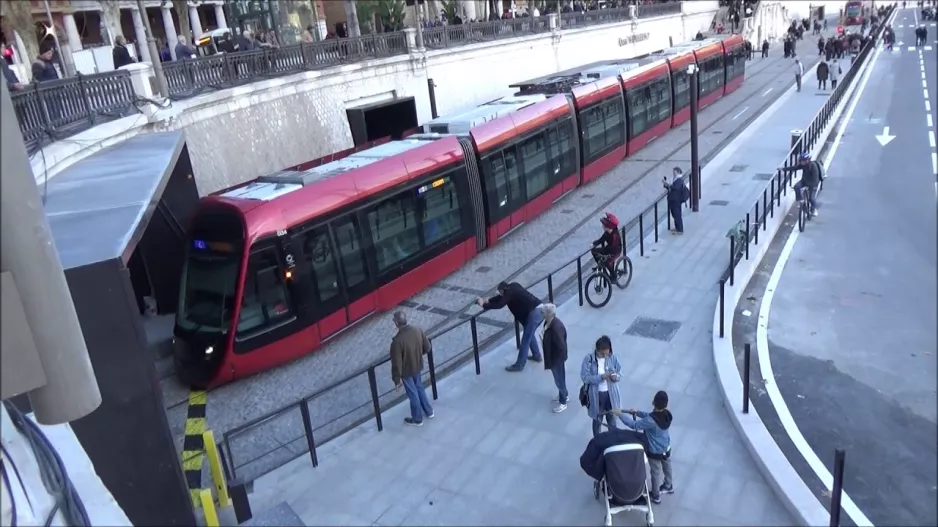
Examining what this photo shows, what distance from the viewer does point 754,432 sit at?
7.55 metres

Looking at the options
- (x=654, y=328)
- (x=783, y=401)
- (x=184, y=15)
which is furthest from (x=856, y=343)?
(x=184, y=15)

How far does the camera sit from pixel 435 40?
1044 inches

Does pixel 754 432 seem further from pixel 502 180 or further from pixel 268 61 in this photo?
pixel 268 61

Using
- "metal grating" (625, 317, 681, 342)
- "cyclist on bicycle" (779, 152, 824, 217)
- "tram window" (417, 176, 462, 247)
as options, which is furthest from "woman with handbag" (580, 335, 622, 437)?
"cyclist on bicycle" (779, 152, 824, 217)

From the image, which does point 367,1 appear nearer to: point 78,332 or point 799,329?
point 799,329

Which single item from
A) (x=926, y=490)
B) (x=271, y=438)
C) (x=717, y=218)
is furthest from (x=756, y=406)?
(x=717, y=218)

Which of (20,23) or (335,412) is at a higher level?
(20,23)

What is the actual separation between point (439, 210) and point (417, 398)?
5635 millimetres

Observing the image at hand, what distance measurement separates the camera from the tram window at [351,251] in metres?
11.3

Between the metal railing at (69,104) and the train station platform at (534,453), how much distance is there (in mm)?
6080

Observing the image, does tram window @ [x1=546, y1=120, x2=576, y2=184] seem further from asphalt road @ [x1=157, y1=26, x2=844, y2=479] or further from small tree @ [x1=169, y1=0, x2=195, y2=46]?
small tree @ [x1=169, y1=0, x2=195, y2=46]

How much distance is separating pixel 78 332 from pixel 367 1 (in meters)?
38.5

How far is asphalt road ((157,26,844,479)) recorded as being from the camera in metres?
9.17

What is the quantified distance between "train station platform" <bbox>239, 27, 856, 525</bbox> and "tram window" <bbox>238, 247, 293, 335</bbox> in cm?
262
